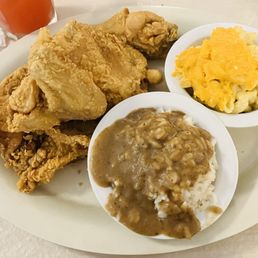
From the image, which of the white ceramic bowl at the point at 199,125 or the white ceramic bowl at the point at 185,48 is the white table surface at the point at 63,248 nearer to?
the white ceramic bowl at the point at 199,125

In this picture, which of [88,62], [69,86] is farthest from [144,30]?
[69,86]

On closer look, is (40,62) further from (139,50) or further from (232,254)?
(232,254)

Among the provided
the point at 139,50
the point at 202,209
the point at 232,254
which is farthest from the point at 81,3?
the point at 232,254

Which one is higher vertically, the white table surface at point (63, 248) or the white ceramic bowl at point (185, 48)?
the white ceramic bowl at point (185, 48)

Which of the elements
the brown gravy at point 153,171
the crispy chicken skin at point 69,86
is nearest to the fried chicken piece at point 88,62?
the crispy chicken skin at point 69,86

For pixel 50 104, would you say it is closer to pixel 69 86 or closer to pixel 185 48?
pixel 69 86
